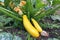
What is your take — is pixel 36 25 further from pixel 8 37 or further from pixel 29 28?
pixel 8 37

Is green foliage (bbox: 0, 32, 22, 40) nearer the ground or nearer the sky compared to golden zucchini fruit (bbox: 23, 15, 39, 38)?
nearer the ground

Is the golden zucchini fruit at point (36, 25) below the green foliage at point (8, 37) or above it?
above

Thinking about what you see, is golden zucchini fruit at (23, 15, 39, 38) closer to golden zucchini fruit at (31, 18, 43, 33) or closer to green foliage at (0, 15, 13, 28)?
golden zucchini fruit at (31, 18, 43, 33)

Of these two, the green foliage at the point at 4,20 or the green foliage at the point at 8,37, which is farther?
the green foliage at the point at 4,20

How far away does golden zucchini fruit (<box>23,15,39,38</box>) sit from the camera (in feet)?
5.07

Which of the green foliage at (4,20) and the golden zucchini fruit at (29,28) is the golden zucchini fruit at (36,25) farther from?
the green foliage at (4,20)

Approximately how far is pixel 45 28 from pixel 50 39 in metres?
0.14

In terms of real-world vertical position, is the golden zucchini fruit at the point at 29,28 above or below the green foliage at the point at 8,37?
above

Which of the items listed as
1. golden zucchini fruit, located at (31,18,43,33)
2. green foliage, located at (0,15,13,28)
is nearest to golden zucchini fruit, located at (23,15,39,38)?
golden zucchini fruit, located at (31,18,43,33)

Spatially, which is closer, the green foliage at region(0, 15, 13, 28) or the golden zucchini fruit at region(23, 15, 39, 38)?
the golden zucchini fruit at region(23, 15, 39, 38)

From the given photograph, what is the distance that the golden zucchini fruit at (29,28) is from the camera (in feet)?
5.07

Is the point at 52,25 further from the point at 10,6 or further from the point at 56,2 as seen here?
the point at 10,6

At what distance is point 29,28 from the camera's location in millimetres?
1570

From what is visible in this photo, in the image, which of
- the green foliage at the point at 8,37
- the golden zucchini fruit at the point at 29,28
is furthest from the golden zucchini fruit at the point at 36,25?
the green foliage at the point at 8,37
